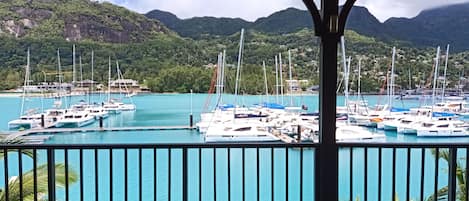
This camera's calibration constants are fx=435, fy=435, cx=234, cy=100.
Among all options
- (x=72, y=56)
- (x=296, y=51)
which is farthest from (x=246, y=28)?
(x=72, y=56)

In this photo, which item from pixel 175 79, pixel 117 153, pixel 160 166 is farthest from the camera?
pixel 160 166

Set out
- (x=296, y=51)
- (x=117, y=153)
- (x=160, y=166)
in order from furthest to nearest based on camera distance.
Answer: (x=160, y=166) → (x=117, y=153) → (x=296, y=51)

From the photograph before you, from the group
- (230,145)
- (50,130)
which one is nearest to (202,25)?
(50,130)

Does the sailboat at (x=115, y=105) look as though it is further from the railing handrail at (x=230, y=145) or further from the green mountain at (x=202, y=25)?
the railing handrail at (x=230, y=145)

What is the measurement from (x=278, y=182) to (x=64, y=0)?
4157 mm

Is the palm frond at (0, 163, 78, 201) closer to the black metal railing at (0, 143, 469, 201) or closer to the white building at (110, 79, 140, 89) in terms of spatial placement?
the black metal railing at (0, 143, 469, 201)

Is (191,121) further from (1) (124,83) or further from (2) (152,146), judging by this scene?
(2) (152,146)

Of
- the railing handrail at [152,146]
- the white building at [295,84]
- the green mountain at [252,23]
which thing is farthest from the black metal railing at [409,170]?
the green mountain at [252,23]

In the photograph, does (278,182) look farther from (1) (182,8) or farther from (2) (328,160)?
(2) (328,160)

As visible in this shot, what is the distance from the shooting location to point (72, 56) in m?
5.53

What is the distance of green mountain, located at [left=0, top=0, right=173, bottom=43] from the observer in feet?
17.2

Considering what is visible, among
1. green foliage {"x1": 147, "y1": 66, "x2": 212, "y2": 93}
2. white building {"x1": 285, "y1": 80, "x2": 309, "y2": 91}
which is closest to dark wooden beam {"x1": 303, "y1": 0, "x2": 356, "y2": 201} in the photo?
white building {"x1": 285, "y1": 80, "x2": 309, "y2": 91}

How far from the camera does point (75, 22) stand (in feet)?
17.8

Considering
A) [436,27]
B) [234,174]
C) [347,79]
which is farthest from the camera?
[234,174]
